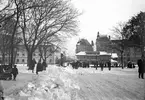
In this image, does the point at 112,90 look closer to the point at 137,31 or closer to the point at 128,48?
the point at 137,31

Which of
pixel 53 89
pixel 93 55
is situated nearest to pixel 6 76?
pixel 53 89

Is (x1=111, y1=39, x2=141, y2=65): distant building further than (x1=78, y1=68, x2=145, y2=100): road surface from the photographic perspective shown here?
Yes

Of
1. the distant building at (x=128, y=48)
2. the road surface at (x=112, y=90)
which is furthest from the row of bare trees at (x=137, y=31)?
the road surface at (x=112, y=90)

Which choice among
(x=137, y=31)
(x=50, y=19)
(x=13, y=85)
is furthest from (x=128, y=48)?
(x=13, y=85)

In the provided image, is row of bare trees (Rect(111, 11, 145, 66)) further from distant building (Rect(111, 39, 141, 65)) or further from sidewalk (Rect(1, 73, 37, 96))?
sidewalk (Rect(1, 73, 37, 96))

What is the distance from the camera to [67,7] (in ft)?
83.6

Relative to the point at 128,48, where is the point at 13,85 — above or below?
below

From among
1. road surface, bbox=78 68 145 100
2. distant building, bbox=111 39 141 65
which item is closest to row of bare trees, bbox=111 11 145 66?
distant building, bbox=111 39 141 65

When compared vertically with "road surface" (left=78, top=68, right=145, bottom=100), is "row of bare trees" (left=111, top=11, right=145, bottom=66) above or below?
above

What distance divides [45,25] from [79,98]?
849 inches

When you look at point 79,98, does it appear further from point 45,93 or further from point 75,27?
point 75,27

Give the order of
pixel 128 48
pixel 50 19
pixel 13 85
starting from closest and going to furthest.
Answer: pixel 13 85
pixel 50 19
pixel 128 48

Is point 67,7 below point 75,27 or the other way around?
the other way around

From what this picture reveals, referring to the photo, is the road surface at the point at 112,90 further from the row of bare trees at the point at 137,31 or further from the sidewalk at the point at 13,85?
the row of bare trees at the point at 137,31
